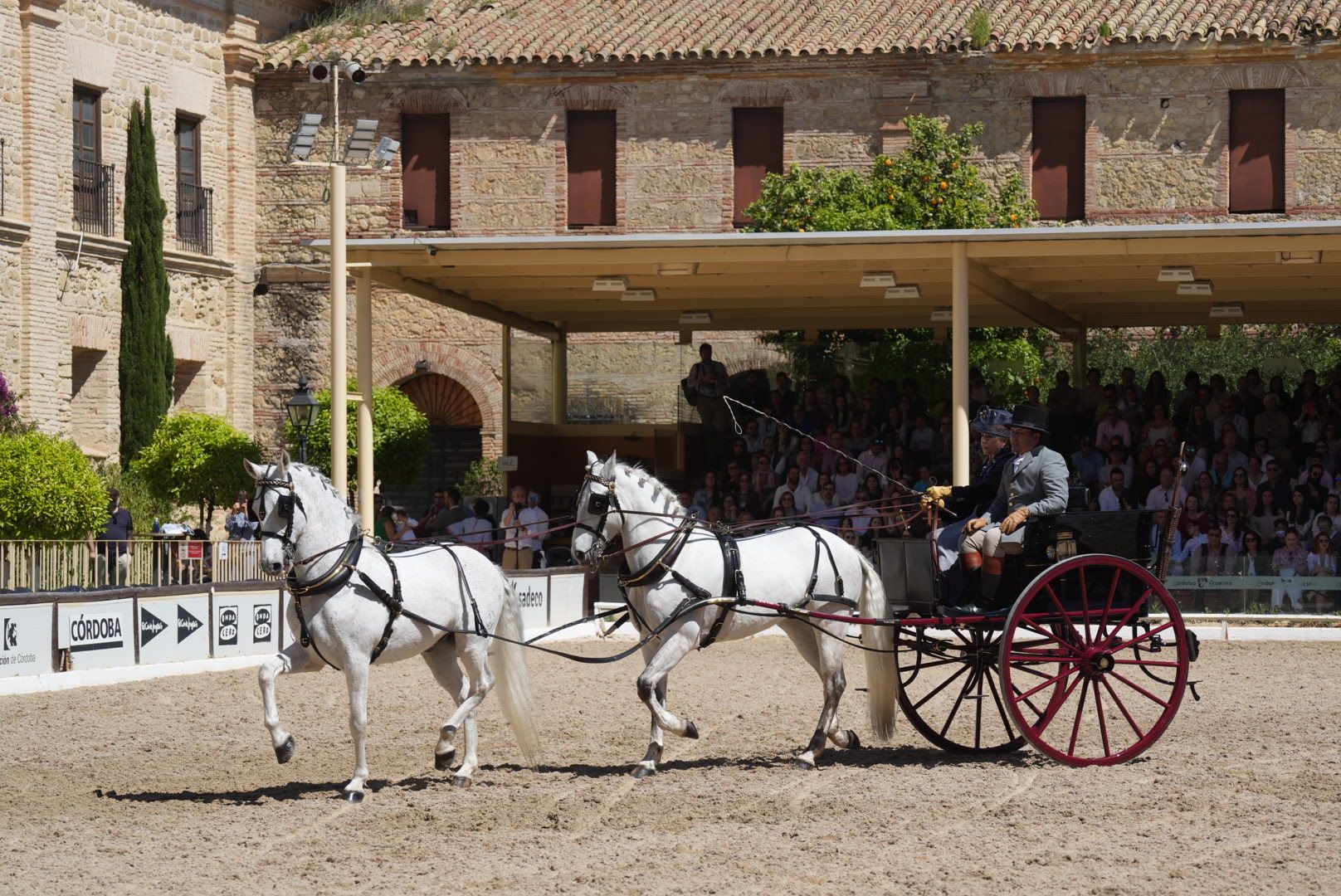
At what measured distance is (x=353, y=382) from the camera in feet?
108

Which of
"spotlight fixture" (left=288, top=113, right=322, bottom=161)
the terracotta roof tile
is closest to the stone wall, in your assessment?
the terracotta roof tile

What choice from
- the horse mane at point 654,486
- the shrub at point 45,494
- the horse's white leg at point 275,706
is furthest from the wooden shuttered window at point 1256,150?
the horse's white leg at point 275,706

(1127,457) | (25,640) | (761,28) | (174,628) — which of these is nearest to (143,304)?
(761,28)

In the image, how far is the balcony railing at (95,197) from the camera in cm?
3183

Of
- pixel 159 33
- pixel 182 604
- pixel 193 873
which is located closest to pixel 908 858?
pixel 193 873

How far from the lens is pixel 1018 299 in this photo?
2491 centimetres

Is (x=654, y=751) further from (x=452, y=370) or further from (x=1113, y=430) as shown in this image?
(x=452, y=370)

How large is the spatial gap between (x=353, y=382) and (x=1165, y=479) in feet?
51.0

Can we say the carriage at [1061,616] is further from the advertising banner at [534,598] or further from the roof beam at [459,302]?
the roof beam at [459,302]

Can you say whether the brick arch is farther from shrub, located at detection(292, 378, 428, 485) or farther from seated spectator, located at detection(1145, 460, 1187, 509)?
seated spectator, located at detection(1145, 460, 1187, 509)

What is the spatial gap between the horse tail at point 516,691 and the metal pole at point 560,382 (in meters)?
17.0

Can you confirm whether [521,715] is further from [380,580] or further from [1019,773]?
[1019,773]

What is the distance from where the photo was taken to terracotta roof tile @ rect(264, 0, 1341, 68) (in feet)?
110

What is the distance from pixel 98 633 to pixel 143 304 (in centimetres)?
1631
